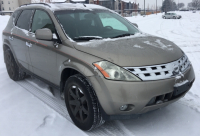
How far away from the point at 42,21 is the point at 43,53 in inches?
24.7

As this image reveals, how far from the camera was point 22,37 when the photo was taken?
4.21m

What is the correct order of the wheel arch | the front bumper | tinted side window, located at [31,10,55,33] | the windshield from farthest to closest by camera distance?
tinted side window, located at [31,10,55,33] → the windshield → the wheel arch → the front bumper

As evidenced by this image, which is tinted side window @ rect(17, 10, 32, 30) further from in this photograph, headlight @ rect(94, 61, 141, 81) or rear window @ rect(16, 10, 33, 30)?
headlight @ rect(94, 61, 141, 81)

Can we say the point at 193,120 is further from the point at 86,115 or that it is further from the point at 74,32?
the point at 74,32

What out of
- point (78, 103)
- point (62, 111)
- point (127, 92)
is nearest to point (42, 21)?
point (62, 111)

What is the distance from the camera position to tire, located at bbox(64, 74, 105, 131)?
2604 mm

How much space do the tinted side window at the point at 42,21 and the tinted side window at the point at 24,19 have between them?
0.25 meters

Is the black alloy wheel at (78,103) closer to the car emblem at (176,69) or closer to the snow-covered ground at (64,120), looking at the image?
the snow-covered ground at (64,120)

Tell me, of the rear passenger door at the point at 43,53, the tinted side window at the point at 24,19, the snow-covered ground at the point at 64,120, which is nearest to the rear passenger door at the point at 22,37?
the tinted side window at the point at 24,19

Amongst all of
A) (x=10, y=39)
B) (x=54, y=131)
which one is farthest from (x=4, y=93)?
(x=54, y=131)

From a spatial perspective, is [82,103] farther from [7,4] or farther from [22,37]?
[7,4]

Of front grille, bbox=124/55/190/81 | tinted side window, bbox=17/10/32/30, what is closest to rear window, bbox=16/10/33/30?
tinted side window, bbox=17/10/32/30

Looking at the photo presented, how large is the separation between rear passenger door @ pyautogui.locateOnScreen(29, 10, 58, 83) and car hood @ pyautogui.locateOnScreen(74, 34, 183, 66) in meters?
0.62

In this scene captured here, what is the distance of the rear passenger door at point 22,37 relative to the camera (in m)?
4.12
